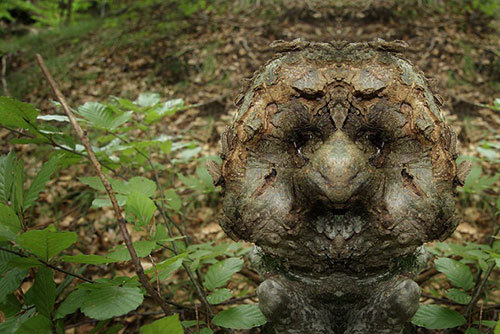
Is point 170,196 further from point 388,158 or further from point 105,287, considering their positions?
point 388,158

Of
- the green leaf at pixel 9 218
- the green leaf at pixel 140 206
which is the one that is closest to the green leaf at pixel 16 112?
the green leaf at pixel 9 218

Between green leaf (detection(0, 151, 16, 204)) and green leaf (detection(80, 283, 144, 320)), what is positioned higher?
green leaf (detection(0, 151, 16, 204))

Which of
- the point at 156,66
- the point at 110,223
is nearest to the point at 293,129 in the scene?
the point at 110,223

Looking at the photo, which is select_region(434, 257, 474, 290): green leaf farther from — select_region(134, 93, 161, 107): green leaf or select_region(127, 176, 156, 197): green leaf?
select_region(134, 93, 161, 107): green leaf

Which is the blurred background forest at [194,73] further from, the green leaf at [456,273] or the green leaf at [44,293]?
the green leaf at [44,293]

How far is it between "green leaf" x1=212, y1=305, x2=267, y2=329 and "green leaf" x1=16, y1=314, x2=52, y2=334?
2.05 feet

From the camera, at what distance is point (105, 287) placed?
1.26 metres

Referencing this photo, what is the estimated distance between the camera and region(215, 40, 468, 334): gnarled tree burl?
4.47 feet

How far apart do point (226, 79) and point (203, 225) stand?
2.51 meters

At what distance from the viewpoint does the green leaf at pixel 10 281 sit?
127 centimetres

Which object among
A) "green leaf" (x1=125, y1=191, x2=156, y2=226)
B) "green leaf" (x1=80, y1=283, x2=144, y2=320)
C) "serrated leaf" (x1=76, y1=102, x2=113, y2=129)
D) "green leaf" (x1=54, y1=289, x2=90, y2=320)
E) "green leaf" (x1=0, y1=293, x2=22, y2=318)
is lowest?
"green leaf" (x1=0, y1=293, x2=22, y2=318)

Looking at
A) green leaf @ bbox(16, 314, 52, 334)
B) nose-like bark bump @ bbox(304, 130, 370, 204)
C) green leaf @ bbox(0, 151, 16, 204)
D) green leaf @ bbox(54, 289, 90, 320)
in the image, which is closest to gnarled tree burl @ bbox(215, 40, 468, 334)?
nose-like bark bump @ bbox(304, 130, 370, 204)

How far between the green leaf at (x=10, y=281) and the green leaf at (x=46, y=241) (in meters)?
0.29

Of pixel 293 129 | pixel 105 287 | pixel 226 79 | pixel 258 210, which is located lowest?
pixel 226 79
